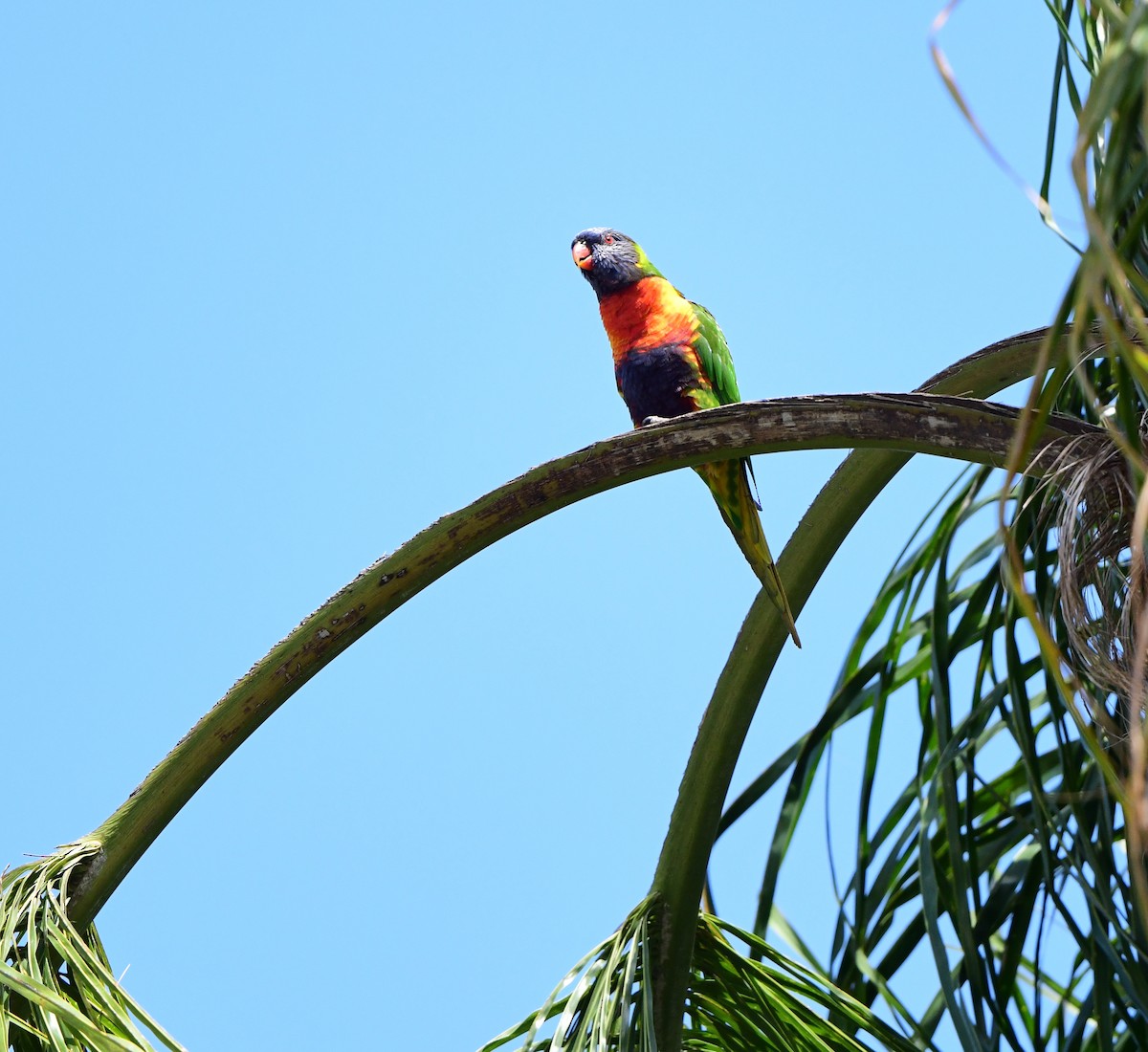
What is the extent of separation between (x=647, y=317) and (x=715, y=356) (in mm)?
215

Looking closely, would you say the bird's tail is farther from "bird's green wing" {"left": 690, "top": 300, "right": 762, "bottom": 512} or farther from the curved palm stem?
the curved palm stem

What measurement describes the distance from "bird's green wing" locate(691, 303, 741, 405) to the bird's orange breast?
2 centimetres

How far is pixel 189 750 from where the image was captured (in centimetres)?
138

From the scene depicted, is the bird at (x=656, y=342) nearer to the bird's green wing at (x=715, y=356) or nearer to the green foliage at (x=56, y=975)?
the bird's green wing at (x=715, y=356)

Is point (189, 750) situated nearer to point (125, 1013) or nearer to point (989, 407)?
point (125, 1013)

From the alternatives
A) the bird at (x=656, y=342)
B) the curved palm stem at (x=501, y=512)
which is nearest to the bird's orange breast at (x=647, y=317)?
the bird at (x=656, y=342)

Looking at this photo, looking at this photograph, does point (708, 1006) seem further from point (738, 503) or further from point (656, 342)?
point (656, 342)

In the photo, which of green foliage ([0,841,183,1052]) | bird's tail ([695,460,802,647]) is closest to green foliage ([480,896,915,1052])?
green foliage ([0,841,183,1052])

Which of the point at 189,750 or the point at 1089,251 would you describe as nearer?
the point at 1089,251

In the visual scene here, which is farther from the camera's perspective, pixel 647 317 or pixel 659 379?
pixel 647 317

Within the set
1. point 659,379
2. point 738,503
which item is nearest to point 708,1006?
point 738,503

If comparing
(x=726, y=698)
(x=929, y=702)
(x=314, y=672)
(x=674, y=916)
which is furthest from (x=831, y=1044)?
(x=314, y=672)

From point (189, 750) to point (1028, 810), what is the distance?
1.23 meters

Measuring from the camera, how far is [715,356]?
2.99m
